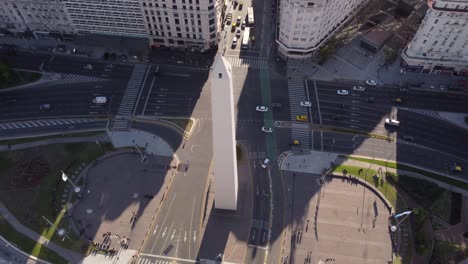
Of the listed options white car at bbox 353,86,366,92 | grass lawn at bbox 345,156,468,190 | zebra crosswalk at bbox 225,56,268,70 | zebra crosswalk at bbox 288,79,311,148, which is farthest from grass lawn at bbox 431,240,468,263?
zebra crosswalk at bbox 225,56,268,70

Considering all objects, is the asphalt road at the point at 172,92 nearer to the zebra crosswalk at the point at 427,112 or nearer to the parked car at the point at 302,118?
the parked car at the point at 302,118

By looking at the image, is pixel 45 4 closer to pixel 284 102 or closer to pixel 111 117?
pixel 111 117

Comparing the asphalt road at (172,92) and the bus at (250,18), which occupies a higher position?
the bus at (250,18)

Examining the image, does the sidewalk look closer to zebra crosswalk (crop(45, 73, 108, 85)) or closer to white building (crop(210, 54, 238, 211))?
white building (crop(210, 54, 238, 211))

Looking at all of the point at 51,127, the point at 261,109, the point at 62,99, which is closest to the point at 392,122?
the point at 261,109

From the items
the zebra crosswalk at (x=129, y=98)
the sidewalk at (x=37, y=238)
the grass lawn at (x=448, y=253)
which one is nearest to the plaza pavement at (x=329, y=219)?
the grass lawn at (x=448, y=253)

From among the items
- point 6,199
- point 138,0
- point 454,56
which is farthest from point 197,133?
point 454,56
